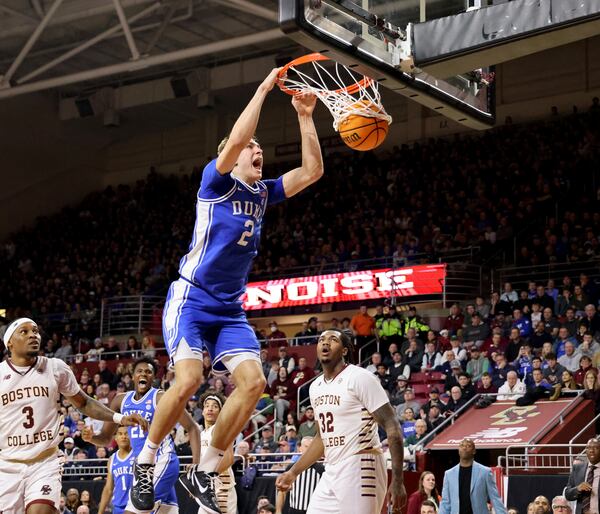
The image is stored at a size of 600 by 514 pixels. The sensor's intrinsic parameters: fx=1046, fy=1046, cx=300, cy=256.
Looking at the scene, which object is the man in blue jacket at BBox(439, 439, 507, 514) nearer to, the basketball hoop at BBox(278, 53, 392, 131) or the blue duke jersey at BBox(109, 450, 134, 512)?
the blue duke jersey at BBox(109, 450, 134, 512)

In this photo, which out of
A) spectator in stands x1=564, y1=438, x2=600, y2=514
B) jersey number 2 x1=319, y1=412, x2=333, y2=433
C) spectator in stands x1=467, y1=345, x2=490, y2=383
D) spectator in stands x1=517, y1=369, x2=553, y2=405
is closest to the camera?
jersey number 2 x1=319, y1=412, x2=333, y2=433

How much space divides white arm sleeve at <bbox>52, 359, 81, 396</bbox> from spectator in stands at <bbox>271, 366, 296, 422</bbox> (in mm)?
11722

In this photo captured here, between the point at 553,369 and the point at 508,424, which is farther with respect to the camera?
the point at 553,369

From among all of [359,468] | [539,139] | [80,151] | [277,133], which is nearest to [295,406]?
[539,139]

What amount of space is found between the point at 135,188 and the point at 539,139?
1476 centimetres

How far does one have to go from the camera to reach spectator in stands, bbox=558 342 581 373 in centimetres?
1803

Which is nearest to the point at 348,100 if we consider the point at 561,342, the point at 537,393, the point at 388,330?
the point at 537,393

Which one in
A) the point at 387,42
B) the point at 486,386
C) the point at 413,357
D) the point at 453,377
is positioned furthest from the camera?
the point at 413,357

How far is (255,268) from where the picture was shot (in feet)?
97.1

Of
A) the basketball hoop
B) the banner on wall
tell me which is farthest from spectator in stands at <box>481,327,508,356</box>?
the basketball hoop

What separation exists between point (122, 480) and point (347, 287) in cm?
1487

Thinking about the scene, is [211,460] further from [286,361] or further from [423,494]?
[286,361]

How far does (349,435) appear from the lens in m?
8.33

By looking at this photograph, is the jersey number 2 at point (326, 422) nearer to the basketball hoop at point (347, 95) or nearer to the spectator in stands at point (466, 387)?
the basketball hoop at point (347, 95)
